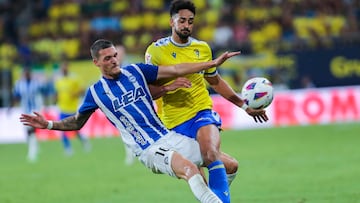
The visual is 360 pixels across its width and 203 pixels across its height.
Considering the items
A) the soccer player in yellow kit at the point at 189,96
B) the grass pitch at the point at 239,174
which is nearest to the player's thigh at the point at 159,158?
the soccer player in yellow kit at the point at 189,96

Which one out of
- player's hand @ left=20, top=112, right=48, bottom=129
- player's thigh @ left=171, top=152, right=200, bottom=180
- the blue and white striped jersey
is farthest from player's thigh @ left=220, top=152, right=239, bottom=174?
player's hand @ left=20, top=112, right=48, bottom=129

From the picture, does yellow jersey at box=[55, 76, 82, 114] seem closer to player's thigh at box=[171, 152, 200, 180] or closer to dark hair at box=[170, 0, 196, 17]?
dark hair at box=[170, 0, 196, 17]

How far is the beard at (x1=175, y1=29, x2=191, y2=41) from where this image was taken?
32.7ft

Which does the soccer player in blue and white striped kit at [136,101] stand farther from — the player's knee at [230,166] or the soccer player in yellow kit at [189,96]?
the player's knee at [230,166]

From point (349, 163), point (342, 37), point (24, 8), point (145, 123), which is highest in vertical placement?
point (24, 8)

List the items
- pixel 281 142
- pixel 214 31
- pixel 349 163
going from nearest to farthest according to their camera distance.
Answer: pixel 349 163 < pixel 281 142 < pixel 214 31

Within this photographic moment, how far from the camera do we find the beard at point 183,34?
32.7ft

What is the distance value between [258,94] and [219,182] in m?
1.17

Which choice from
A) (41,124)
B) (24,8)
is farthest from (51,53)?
(41,124)

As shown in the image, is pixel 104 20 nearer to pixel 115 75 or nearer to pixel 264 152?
pixel 264 152

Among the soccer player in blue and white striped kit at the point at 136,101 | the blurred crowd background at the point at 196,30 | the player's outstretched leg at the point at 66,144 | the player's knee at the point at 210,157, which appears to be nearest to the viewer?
the soccer player in blue and white striped kit at the point at 136,101

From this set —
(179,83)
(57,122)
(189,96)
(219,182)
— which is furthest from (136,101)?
(219,182)

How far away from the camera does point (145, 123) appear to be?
30.0 feet

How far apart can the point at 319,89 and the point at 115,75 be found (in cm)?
1822
